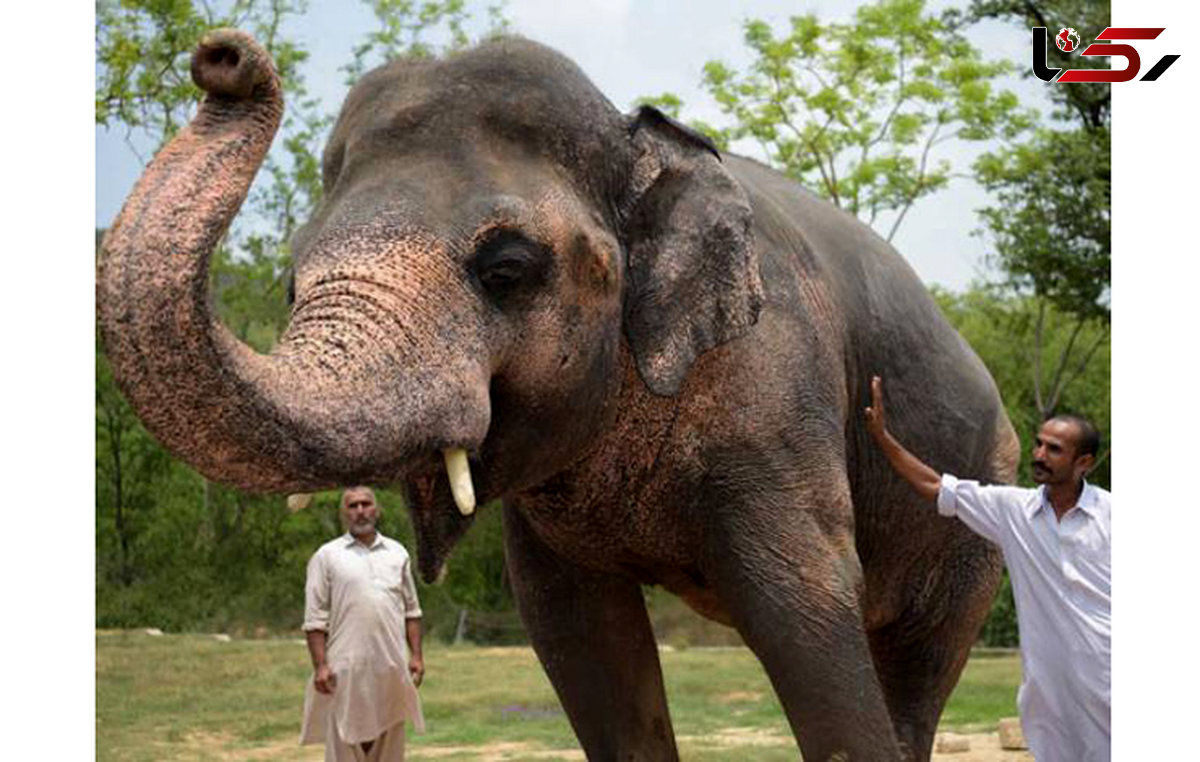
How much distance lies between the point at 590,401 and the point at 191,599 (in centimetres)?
2136

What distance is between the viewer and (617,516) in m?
4.70

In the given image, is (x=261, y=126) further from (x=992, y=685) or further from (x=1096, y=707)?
(x=992, y=685)

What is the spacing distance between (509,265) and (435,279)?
24 cm

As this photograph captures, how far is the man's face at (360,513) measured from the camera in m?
7.11

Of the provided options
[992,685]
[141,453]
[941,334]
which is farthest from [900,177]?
[941,334]

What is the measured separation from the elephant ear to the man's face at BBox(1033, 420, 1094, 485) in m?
0.75

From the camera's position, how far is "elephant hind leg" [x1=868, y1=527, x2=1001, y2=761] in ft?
19.1

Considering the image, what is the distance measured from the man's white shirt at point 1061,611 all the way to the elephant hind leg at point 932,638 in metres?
1.28

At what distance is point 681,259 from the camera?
4.53 meters

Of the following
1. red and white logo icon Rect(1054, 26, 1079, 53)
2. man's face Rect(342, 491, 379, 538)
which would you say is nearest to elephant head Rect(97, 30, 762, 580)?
red and white logo icon Rect(1054, 26, 1079, 53)

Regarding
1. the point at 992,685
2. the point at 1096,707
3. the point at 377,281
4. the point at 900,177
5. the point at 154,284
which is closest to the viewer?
the point at 154,284

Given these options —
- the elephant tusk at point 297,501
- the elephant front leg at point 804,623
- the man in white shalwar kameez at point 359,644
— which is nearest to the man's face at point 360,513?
the man in white shalwar kameez at point 359,644

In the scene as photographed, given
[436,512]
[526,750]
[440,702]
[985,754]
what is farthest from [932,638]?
[440,702]

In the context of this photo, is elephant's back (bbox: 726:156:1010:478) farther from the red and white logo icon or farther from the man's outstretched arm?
the red and white logo icon
